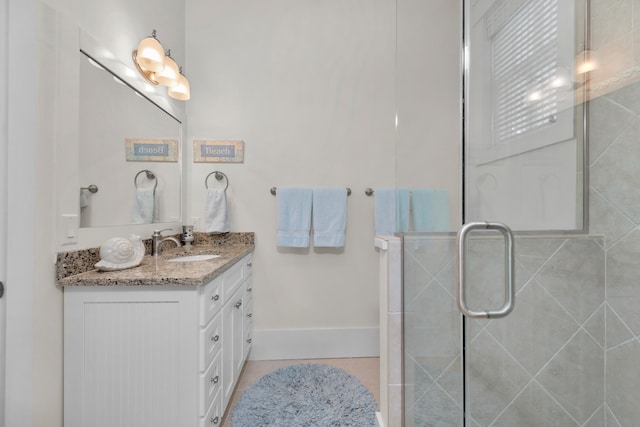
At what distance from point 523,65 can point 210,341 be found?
171 cm

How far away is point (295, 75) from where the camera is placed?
2.16 m

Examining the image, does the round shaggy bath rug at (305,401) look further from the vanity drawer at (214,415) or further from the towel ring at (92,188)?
the towel ring at (92,188)

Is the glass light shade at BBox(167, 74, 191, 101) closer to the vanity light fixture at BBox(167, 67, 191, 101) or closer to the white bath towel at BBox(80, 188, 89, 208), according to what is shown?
the vanity light fixture at BBox(167, 67, 191, 101)

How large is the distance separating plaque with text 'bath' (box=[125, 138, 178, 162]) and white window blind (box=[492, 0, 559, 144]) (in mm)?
1797

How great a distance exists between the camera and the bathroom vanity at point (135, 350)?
105 cm

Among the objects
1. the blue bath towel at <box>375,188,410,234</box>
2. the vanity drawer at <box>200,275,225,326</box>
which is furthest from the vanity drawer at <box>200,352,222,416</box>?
the blue bath towel at <box>375,188,410,234</box>

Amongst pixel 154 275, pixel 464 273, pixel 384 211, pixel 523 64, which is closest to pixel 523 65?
pixel 523 64

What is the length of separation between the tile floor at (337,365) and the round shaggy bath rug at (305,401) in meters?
0.07

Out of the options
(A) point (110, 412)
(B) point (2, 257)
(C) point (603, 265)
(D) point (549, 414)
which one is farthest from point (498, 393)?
(B) point (2, 257)

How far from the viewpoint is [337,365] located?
200 cm

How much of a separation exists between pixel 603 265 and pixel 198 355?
5.38 ft

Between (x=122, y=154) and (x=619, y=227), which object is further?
(x=122, y=154)

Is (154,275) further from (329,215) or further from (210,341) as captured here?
(329,215)

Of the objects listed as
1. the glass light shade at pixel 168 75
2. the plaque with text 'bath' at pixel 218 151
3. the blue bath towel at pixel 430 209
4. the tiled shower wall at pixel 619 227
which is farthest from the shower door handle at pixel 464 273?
the glass light shade at pixel 168 75
